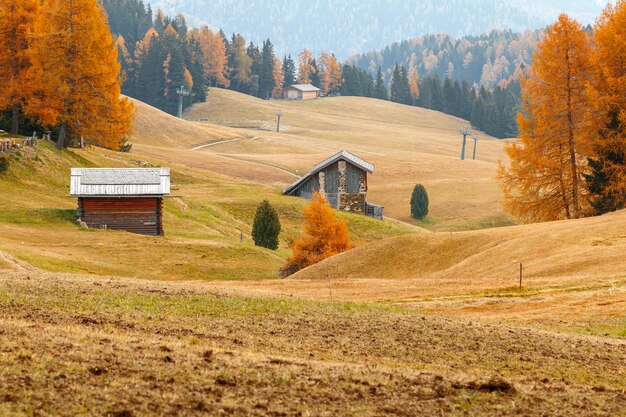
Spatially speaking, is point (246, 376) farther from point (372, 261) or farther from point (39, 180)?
point (39, 180)

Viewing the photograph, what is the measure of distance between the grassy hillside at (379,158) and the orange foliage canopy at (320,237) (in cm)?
3477

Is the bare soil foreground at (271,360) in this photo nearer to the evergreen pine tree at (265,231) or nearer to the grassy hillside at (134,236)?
the grassy hillside at (134,236)

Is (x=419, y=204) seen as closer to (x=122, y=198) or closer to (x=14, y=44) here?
(x=14, y=44)

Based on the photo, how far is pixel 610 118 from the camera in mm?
58812

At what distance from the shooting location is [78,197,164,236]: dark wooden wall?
56781mm

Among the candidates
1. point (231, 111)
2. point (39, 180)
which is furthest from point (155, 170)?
point (231, 111)

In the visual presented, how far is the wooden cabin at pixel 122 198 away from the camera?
184 ft

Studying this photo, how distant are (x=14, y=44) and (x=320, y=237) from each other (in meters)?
32.3

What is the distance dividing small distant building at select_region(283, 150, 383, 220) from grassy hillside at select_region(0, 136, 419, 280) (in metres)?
6.02

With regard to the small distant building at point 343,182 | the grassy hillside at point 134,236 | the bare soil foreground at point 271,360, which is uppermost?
the small distant building at point 343,182

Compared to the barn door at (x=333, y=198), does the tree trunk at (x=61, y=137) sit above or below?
above

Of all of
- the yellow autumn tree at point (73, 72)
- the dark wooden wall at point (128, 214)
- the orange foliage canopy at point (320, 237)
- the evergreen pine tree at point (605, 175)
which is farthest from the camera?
the yellow autumn tree at point (73, 72)

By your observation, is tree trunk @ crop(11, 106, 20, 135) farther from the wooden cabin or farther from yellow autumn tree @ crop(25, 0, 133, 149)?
the wooden cabin

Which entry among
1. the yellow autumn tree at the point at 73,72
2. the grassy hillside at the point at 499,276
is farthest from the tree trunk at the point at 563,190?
the yellow autumn tree at the point at 73,72
